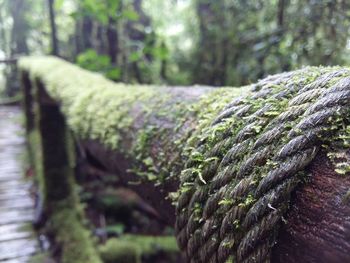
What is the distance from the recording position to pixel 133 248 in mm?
4316

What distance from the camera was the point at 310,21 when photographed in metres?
3.47

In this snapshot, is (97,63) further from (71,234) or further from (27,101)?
(71,234)

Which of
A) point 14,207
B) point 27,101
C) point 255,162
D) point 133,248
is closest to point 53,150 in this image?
point 14,207

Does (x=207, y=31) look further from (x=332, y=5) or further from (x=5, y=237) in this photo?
(x=5, y=237)

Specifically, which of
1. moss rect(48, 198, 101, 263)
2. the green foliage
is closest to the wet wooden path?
moss rect(48, 198, 101, 263)

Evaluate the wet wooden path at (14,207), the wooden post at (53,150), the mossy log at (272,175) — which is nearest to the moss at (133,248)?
the wooden post at (53,150)

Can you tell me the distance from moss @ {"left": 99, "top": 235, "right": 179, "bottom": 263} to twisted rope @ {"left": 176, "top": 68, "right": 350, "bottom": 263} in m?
3.68

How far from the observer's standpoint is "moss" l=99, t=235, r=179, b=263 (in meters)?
4.17

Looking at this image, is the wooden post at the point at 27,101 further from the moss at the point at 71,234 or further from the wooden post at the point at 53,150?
the moss at the point at 71,234

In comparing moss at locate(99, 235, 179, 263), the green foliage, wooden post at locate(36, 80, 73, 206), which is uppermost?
the green foliage

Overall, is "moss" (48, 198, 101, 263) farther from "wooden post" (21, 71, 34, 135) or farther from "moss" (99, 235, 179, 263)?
"wooden post" (21, 71, 34, 135)

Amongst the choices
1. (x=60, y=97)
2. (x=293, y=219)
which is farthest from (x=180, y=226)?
(x=60, y=97)

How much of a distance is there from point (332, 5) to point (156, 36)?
2.68m

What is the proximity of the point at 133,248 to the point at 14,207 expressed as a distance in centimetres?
137
